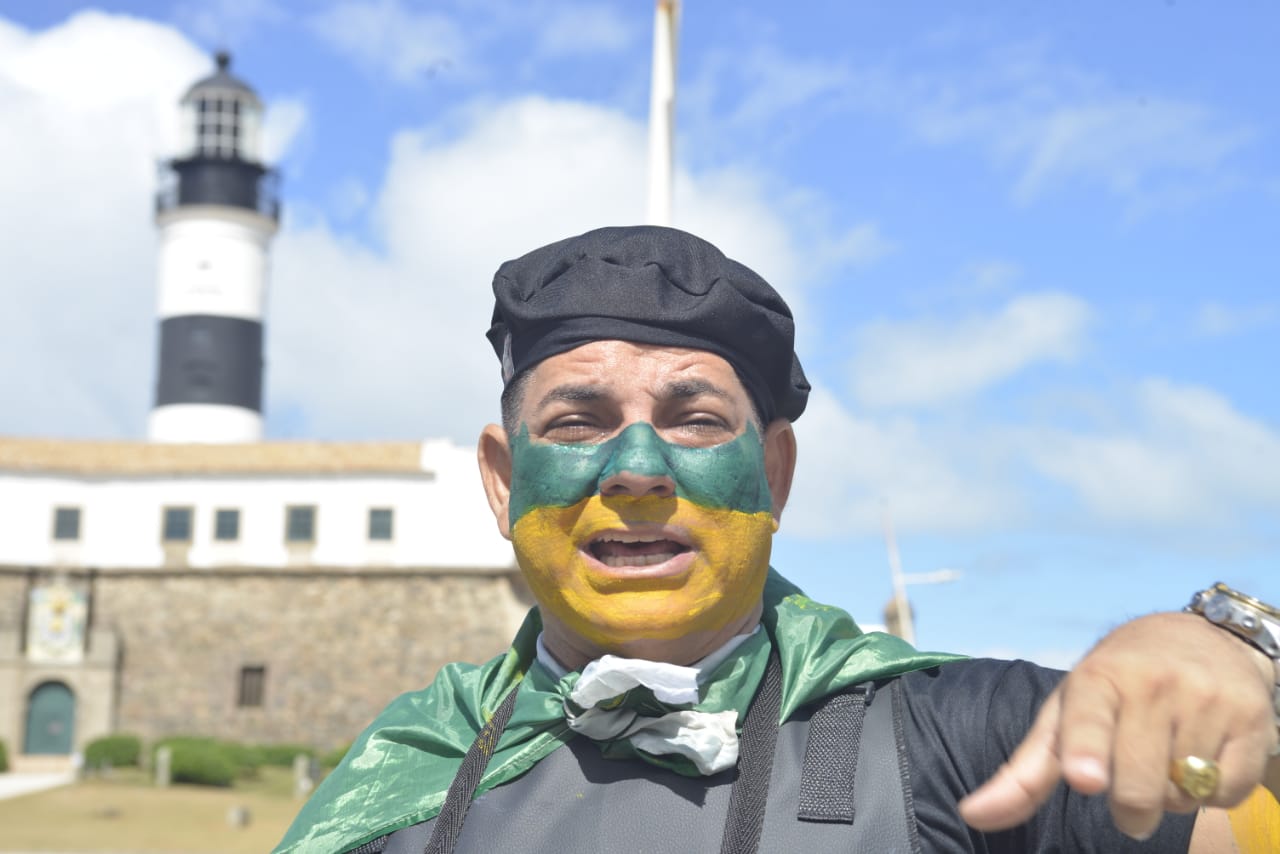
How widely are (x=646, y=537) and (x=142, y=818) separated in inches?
929

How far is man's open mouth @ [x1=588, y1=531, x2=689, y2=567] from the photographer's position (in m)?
2.72

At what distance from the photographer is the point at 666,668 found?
2547mm

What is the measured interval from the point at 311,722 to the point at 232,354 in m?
10.7

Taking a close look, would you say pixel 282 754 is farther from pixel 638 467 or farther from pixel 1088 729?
pixel 1088 729

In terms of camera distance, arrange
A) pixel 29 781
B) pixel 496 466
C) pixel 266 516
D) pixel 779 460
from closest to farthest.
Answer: pixel 779 460
pixel 496 466
pixel 29 781
pixel 266 516

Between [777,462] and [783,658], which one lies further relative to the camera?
[777,462]

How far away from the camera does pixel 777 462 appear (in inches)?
119

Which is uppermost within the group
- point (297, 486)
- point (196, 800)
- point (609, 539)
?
point (297, 486)

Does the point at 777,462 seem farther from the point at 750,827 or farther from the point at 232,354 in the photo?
the point at 232,354

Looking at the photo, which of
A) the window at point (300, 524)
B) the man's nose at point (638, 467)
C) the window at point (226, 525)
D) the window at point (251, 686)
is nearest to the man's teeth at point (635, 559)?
the man's nose at point (638, 467)

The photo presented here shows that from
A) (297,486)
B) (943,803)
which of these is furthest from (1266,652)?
(297,486)

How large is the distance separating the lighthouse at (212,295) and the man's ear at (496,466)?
37.4 metres

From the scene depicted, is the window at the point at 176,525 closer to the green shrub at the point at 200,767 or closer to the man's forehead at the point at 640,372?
the green shrub at the point at 200,767

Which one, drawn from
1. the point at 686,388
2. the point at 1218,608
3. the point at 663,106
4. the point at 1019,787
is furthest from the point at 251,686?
the point at 1019,787
